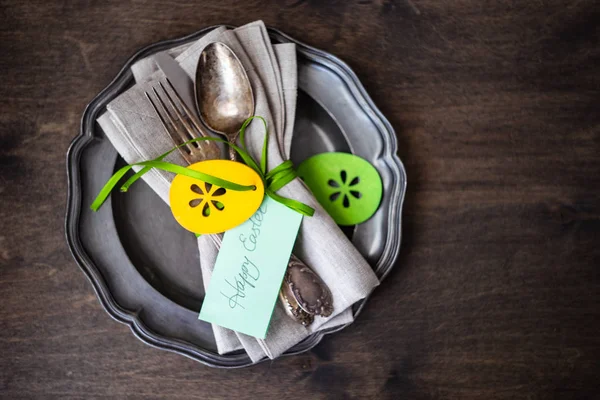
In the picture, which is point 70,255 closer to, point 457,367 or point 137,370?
point 137,370

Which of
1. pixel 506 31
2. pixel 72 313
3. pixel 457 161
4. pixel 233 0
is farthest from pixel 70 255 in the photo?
pixel 506 31

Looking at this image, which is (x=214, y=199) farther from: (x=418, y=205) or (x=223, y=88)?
(x=418, y=205)

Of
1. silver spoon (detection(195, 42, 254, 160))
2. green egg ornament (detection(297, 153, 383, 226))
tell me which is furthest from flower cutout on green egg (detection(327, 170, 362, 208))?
silver spoon (detection(195, 42, 254, 160))

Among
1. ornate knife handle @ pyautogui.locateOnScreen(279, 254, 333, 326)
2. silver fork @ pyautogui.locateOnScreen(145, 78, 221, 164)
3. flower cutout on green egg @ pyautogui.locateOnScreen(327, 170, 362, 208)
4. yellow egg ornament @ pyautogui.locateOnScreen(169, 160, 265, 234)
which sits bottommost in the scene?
ornate knife handle @ pyautogui.locateOnScreen(279, 254, 333, 326)

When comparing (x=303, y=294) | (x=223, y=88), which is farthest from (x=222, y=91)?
(x=303, y=294)

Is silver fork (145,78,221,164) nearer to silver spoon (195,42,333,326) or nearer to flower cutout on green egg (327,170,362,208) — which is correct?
silver spoon (195,42,333,326)

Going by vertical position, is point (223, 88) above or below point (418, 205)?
above
